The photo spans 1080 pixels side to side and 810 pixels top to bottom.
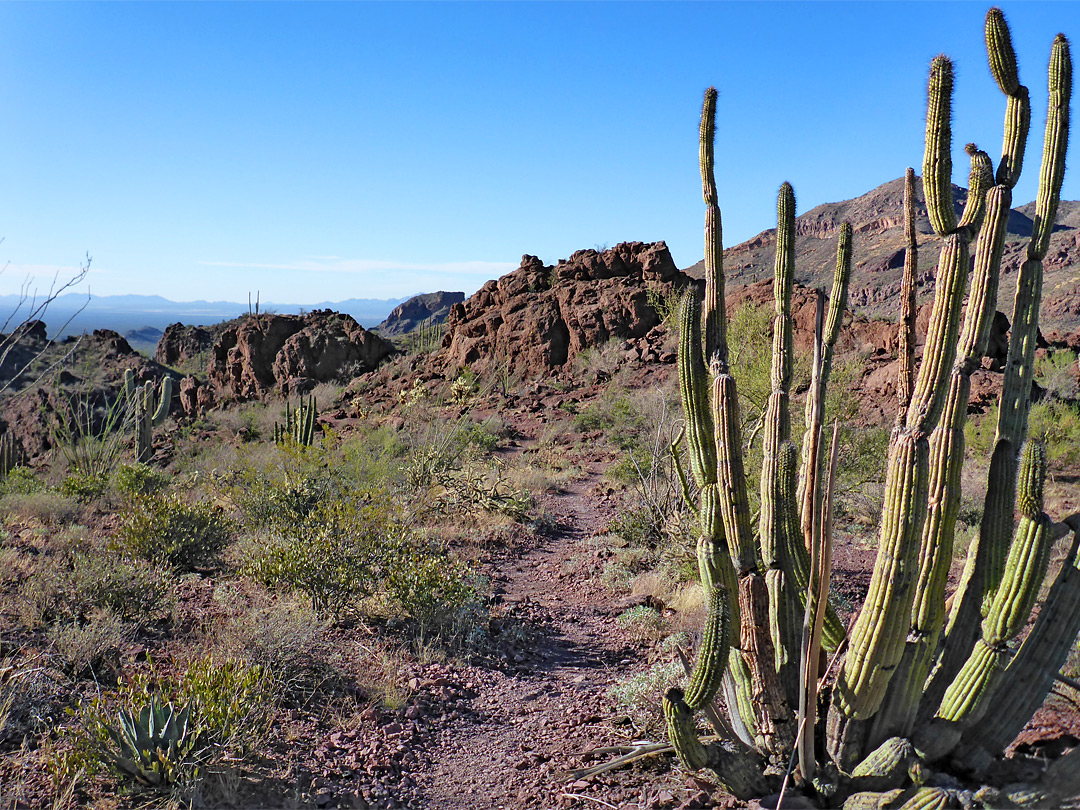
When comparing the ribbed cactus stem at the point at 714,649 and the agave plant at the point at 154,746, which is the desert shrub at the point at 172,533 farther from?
the ribbed cactus stem at the point at 714,649

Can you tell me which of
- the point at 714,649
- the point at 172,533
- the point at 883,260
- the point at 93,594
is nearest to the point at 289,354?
the point at 172,533

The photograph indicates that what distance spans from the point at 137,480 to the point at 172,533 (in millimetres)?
3606

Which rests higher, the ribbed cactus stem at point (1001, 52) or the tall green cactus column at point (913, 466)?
the ribbed cactus stem at point (1001, 52)

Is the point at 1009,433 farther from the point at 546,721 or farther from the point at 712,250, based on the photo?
the point at 546,721

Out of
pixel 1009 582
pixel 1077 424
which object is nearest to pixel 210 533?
pixel 1009 582

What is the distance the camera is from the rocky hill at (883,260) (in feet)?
97.0

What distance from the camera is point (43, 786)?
11.2ft

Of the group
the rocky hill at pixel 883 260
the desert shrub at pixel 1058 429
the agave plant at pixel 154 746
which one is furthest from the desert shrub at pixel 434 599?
the rocky hill at pixel 883 260

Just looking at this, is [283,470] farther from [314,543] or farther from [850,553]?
[850,553]

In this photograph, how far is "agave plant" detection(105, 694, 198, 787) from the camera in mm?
3426

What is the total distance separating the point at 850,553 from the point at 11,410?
25.1 meters

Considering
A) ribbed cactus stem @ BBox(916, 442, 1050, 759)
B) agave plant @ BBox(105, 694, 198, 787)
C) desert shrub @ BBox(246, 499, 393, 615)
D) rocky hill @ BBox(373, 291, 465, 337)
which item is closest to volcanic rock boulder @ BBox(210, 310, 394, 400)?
desert shrub @ BBox(246, 499, 393, 615)

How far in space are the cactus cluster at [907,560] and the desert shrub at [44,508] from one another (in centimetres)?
815

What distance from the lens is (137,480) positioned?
9836 millimetres
